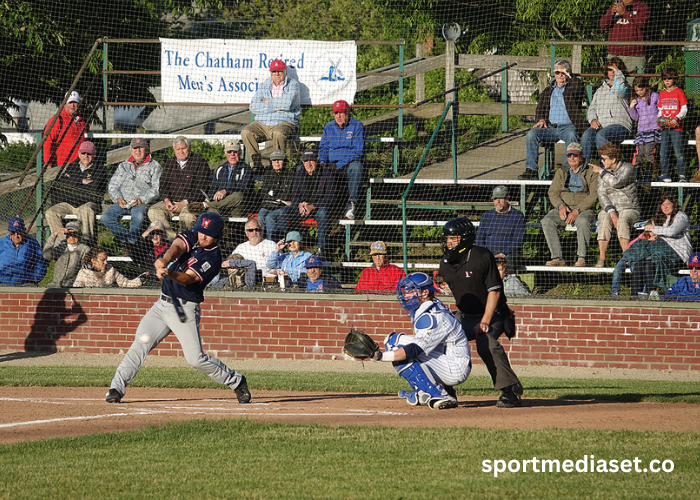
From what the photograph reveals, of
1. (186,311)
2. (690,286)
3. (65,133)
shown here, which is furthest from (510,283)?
(65,133)

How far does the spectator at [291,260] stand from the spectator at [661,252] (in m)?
4.78

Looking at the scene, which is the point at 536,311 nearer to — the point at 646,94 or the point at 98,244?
the point at 646,94

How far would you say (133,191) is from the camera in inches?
550

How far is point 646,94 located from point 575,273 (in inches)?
126

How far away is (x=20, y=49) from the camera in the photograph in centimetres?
1838

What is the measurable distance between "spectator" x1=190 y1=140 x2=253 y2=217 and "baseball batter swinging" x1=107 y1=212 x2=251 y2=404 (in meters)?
5.33

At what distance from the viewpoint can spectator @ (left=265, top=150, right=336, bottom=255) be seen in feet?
43.8

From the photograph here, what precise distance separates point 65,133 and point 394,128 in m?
6.33

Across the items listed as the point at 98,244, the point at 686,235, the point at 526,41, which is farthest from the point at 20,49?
the point at 686,235

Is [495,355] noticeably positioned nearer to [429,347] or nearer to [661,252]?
[429,347]

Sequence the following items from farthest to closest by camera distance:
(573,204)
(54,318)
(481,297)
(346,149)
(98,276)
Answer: (346,149)
(573,204)
(98,276)
(54,318)
(481,297)

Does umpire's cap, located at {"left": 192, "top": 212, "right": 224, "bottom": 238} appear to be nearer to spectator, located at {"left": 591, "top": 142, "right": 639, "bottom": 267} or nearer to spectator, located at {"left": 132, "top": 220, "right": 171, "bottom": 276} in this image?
spectator, located at {"left": 132, "top": 220, "right": 171, "bottom": 276}

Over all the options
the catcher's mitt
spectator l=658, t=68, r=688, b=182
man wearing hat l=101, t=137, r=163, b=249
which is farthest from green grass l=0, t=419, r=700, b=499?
spectator l=658, t=68, r=688, b=182

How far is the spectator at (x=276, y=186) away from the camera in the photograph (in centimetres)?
1359
